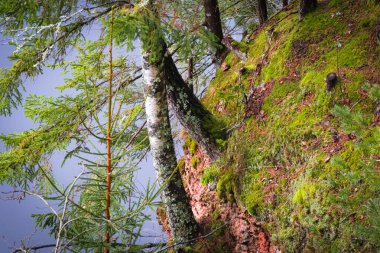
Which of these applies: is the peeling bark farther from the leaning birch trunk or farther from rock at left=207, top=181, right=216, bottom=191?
rock at left=207, top=181, right=216, bottom=191

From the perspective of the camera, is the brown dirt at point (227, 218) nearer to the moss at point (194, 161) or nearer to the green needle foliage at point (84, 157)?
the moss at point (194, 161)

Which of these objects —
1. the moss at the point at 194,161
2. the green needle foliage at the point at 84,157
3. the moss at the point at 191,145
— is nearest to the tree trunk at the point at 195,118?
the moss at the point at 194,161

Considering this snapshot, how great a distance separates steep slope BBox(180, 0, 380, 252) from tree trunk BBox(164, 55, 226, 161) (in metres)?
0.20

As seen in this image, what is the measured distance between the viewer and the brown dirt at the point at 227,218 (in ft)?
14.7

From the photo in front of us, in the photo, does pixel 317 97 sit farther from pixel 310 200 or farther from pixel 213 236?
pixel 213 236

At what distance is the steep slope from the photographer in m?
3.36

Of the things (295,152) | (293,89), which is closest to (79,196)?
(295,152)

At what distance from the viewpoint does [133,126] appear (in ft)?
26.8

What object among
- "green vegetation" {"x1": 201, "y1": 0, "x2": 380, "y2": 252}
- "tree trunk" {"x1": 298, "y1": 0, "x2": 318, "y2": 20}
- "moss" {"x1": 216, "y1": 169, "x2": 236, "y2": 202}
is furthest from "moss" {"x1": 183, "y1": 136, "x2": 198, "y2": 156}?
"tree trunk" {"x1": 298, "y1": 0, "x2": 318, "y2": 20}

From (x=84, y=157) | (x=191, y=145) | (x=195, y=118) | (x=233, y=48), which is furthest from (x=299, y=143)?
(x=233, y=48)

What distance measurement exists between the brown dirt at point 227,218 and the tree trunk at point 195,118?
44 centimetres

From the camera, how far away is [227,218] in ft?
16.9

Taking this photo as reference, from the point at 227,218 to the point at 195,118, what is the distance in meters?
1.67

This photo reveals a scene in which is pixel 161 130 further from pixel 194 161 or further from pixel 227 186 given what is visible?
pixel 194 161
